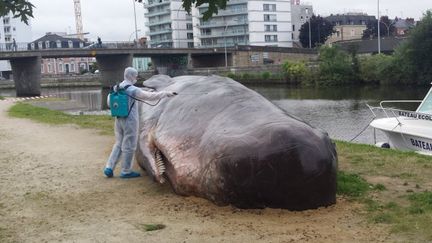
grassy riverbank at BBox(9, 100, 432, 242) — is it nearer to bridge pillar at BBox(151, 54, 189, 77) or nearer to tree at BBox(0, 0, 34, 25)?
tree at BBox(0, 0, 34, 25)

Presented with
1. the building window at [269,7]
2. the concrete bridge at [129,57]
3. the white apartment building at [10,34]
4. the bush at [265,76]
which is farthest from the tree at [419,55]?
the white apartment building at [10,34]

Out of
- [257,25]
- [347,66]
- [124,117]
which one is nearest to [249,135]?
[124,117]

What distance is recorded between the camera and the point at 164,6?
123 metres

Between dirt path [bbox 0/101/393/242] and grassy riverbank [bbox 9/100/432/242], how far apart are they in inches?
10.1

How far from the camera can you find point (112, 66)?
275ft

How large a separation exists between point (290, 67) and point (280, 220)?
66105 mm

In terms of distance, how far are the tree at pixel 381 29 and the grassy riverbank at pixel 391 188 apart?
11089 cm

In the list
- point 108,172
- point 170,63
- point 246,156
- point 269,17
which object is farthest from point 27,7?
point 269,17

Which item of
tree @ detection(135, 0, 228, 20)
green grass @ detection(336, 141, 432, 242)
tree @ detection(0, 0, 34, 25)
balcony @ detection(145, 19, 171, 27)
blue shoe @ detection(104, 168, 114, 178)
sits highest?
balcony @ detection(145, 19, 171, 27)

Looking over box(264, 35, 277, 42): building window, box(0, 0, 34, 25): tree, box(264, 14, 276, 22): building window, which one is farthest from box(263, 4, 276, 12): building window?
box(0, 0, 34, 25): tree

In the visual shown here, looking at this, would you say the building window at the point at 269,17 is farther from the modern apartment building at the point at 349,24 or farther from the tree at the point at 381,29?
the tree at the point at 381,29

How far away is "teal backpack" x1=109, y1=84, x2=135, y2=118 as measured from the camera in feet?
27.7

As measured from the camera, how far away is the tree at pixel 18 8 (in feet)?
19.3

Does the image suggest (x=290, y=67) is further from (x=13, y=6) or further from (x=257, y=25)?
(x=13, y=6)
